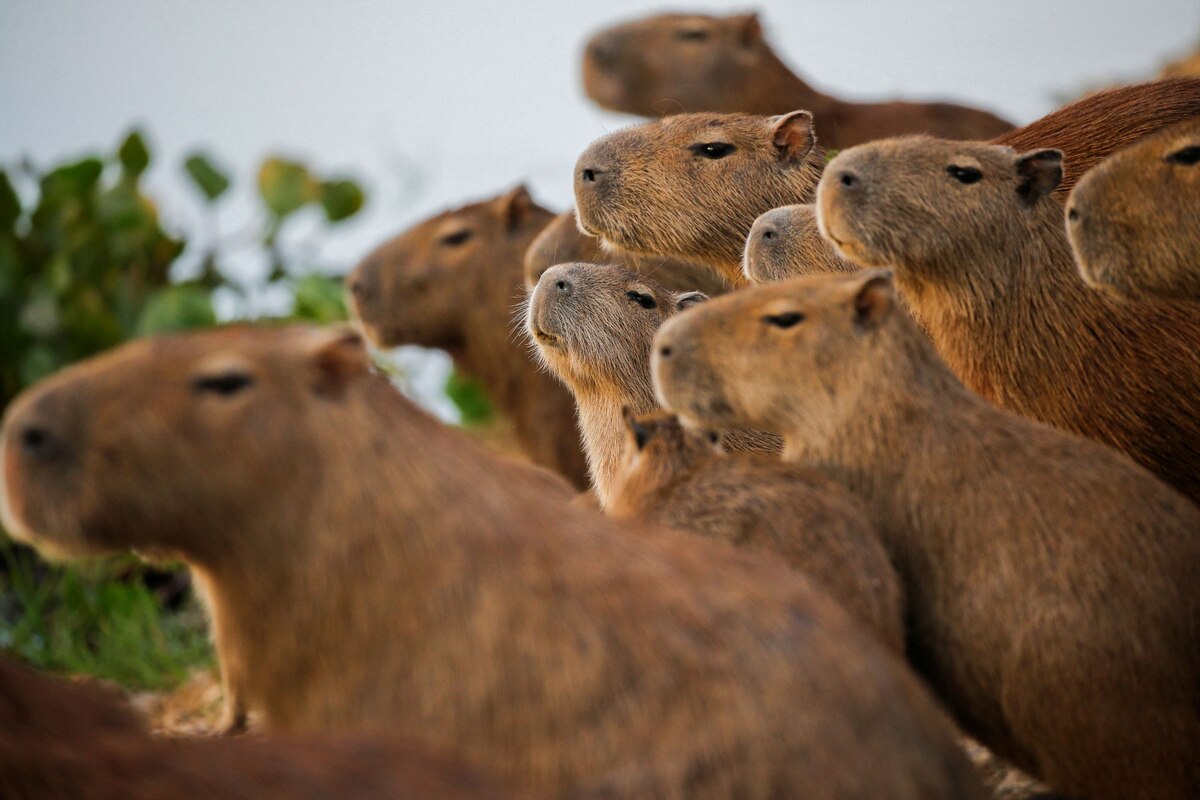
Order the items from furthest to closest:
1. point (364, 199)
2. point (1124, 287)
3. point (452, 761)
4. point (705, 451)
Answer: point (364, 199) → point (1124, 287) → point (705, 451) → point (452, 761)

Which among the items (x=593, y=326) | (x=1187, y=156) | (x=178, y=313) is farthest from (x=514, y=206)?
(x=1187, y=156)

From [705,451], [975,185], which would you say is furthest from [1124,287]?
[705,451]

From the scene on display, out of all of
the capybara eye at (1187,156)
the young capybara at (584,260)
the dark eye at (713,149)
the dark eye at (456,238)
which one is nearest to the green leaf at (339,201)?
the dark eye at (456,238)

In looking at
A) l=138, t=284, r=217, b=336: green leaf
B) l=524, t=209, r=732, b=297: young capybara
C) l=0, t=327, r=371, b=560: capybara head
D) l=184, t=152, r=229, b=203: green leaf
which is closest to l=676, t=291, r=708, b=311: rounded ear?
l=524, t=209, r=732, b=297: young capybara

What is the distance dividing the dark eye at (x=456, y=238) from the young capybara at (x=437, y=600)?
15.1 ft

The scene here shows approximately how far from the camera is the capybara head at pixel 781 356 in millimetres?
2947

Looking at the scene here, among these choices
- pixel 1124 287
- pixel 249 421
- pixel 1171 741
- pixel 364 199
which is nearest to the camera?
pixel 249 421

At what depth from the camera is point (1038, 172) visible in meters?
3.68

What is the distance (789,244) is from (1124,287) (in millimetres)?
940

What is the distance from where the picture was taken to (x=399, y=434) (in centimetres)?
245

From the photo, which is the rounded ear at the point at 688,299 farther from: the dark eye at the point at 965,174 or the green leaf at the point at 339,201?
the green leaf at the point at 339,201

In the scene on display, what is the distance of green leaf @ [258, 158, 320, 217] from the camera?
8336mm

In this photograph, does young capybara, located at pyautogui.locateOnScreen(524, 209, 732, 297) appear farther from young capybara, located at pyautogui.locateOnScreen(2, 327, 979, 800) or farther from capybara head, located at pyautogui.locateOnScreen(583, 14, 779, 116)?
young capybara, located at pyautogui.locateOnScreen(2, 327, 979, 800)

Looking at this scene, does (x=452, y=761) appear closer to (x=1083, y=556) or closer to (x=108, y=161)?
(x=1083, y=556)
